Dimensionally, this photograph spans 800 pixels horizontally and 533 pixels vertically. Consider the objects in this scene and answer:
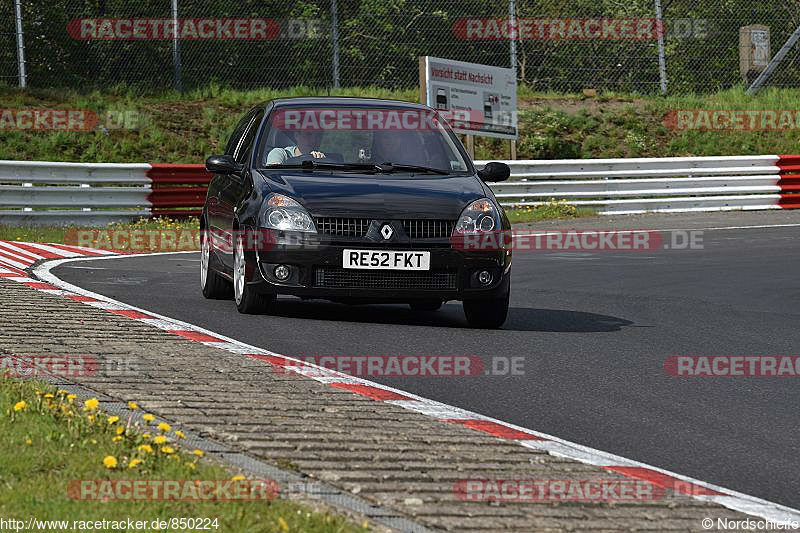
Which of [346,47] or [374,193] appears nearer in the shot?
[374,193]

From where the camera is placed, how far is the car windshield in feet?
34.8

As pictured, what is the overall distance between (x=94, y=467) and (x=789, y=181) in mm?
22710

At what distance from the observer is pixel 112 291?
38.6 ft

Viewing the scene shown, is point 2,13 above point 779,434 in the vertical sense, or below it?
above

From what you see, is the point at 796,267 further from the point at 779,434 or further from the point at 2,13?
the point at 2,13

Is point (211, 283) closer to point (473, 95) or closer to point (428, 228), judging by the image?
point (428, 228)

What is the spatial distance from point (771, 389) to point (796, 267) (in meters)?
8.61

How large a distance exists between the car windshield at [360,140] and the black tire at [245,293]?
79 centimetres

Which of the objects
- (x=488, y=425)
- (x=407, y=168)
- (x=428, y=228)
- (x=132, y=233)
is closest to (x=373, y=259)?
(x=428, y=228)

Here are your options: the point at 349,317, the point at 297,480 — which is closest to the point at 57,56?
the point at 349,317

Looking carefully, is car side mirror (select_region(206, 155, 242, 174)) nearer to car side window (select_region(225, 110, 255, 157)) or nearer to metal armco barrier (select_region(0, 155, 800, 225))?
car side window (select_region(225, 110, 255, 157))

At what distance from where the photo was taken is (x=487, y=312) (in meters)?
10.2

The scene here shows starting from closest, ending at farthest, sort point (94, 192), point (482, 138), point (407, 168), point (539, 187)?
point (407, 168) < point (94, 192) < point (539, 187) < point (482, 138)

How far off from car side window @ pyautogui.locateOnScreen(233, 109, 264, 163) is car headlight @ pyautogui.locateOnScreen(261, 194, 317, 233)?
1.13 metres
